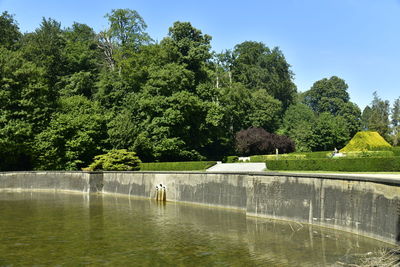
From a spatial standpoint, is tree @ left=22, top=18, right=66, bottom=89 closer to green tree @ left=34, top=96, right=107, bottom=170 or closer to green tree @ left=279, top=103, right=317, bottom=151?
green tree @ left=34, top=96, right=107, bottom=170

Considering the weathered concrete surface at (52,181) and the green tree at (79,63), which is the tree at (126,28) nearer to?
the green tree at (79,63)

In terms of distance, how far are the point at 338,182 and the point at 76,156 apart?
1393 inches

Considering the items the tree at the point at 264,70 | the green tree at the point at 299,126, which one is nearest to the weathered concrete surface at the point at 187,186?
the green tree at the point at 299,126

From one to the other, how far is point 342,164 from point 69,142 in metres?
28.9

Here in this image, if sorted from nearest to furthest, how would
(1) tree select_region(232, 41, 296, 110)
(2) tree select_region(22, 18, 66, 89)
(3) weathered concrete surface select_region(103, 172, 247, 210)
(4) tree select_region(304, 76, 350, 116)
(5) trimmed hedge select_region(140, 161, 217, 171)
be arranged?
1. (3) weathered concrete surface select_region(103, 172, 247, 210)
2. (5) trimmed hedge select_region(140, 161, 217, 171)
3. (2) tree select_region(22, 18, 66, 89)
4. (1) tree select_region(232, 41, 296, 110)
5. (4) tree select_region(304, 76, 350, 116)

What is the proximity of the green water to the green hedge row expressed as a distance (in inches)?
475

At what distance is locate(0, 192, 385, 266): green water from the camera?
13.4 meters

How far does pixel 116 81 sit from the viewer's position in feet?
206

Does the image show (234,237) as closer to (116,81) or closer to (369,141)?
(369,141)

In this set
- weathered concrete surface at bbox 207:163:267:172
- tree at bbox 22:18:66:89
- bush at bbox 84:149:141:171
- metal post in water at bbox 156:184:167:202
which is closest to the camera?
metal post in water at bbox 156:184:167:202

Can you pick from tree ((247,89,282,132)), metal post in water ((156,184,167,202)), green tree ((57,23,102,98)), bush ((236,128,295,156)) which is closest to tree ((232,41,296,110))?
tree ((247,89,282,132))

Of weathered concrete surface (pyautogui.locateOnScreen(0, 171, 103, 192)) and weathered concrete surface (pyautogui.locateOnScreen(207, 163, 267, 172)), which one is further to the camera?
weathered concrete surface (pyautogui.locateOnScreen(207, 163, 267, 172))

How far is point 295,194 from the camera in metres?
19.6

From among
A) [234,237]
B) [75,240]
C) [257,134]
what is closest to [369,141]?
[257,134]
